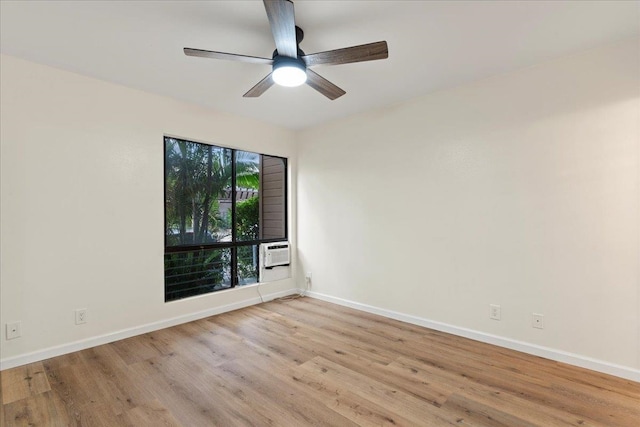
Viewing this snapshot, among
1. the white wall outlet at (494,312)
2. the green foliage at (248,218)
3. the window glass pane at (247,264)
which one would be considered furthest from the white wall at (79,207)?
the white wall outlet at (494,312)

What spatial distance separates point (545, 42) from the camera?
2285mm

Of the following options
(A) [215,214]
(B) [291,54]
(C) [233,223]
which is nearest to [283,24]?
(B) [291,54]

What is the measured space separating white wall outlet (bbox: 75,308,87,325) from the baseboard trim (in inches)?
6.8

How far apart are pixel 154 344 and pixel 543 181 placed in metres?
3.88

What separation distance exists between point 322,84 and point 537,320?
2.76 meters

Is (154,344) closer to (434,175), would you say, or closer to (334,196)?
(334,196)

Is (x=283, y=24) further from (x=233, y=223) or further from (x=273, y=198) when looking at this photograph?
(x=273, y=198)

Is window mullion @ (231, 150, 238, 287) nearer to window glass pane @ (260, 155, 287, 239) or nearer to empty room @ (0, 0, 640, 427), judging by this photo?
empty room @ (0, 0, 640, 427)

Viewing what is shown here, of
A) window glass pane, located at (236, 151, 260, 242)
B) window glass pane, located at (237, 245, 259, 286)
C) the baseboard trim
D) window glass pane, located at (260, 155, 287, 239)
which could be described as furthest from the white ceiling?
the baseboard trim

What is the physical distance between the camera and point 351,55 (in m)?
1.94

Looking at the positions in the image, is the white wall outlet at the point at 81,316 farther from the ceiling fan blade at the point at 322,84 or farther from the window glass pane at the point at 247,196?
the ceiling fan blade at the point at 322,84

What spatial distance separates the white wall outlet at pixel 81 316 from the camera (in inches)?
108

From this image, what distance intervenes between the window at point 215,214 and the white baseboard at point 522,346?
1820 millimetres

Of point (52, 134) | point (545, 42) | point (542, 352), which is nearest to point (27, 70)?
point (52, 134)
